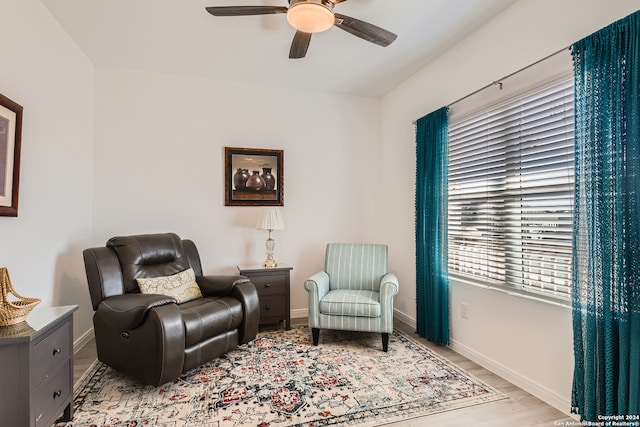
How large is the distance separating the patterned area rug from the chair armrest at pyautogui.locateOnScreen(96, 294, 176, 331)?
0.45 meters

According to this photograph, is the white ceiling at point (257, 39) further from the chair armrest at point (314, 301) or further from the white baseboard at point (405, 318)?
the white baseboard at point (405, 318)

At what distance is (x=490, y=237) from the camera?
2.54 m

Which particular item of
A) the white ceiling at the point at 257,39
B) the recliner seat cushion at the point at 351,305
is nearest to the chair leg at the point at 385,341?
the recliner seat cushion at the point at 351,305

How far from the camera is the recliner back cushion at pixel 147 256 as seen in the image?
2652mm

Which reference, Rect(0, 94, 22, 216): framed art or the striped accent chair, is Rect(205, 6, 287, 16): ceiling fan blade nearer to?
Rect(0, 94, 22, 216): framed art

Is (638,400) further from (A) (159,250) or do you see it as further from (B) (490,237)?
(A) (159,250)

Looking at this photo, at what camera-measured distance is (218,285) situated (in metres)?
2.86

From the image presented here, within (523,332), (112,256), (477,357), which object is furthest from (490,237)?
(112,256)

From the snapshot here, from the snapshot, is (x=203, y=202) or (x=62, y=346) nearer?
(x=62, y=346)

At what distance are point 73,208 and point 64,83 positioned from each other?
3.43 ft

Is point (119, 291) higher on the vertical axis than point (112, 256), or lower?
lower

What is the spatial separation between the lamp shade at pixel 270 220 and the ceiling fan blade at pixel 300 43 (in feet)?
5.14

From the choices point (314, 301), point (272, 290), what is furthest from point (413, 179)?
point (272, 290)

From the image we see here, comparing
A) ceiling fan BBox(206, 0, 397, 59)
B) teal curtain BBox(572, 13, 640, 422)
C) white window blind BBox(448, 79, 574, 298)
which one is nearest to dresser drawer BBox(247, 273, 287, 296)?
white window blind BBox(448, 79, 574, 298)
